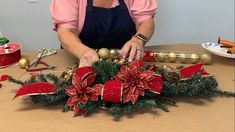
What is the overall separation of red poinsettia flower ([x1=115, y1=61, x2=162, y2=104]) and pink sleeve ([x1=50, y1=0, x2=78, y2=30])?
349mm

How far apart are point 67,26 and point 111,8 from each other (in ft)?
0.58

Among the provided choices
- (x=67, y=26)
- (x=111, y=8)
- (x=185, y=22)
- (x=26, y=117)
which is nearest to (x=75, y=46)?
(x=67, y=26)

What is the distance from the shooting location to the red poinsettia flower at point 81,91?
73cm

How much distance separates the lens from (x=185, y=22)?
1.74m

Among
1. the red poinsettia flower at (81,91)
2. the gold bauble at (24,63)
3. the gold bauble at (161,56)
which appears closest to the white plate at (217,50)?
the gold bauble at (161,56)

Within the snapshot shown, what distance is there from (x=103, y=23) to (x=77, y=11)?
0.35 ft

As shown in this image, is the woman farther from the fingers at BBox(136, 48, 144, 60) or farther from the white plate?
the white plate

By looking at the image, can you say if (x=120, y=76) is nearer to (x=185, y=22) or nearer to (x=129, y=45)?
(x=129, y=45)

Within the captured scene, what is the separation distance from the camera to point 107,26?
1125 mm

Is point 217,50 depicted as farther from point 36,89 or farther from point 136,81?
point 36,89

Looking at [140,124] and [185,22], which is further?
[185,22]

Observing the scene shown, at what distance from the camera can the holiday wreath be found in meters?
0.73

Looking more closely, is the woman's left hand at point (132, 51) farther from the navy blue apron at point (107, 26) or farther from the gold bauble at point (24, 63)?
the gold bauble at point (24, 63)

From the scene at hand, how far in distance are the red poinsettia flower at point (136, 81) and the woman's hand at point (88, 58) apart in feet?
0.41
